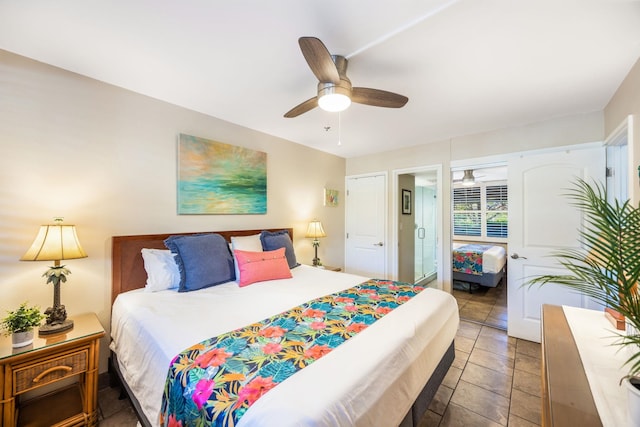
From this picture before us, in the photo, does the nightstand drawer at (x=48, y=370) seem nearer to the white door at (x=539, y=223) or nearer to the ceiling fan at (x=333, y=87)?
the ceiling fan at (x=333, y=87)

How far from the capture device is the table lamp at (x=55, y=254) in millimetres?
1614

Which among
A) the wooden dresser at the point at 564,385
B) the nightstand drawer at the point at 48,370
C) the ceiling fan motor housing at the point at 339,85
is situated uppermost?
the ceiling fan motor housing at the point at 339,85

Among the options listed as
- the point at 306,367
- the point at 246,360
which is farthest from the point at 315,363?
the point at 246,360

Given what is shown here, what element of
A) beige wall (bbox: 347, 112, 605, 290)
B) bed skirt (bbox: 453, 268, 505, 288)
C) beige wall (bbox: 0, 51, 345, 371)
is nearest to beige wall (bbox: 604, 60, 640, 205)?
beige wall (bbox: 347, 112, 605, 290)

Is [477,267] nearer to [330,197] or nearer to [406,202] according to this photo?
[406,202]

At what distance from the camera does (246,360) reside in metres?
1.13

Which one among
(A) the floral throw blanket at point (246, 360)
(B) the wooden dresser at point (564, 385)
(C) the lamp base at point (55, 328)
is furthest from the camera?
(C) the lamp base at point (55, 328)

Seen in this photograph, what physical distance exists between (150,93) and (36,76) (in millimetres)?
698

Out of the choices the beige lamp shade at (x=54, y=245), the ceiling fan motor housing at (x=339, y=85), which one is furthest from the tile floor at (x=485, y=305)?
the beige lamp shade at (x=54, y=245)

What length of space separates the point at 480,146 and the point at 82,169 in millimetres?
4193

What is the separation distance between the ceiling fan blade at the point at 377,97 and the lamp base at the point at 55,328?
2.52 meters

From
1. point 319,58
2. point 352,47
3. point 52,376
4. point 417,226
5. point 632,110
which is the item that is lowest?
point 52,376

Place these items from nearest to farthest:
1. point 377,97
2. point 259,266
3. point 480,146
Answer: point 377,97
point 259,266
point 480,146

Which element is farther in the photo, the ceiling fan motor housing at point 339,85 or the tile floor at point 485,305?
the tile floor at point 485,305
